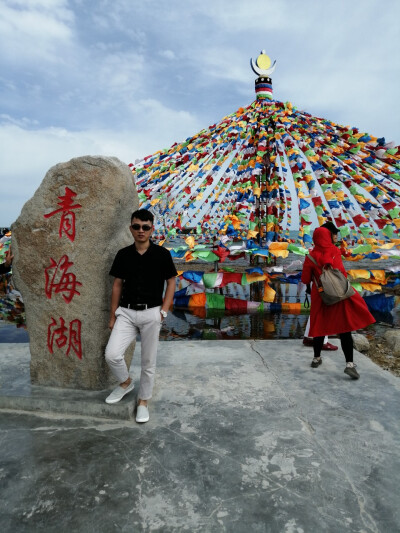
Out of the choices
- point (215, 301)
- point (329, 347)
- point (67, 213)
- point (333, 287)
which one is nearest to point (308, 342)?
point (329, 347)

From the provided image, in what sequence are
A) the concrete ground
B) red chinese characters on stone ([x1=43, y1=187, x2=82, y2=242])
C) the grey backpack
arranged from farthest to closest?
1. the grey backpack
2. red chinese characters on stone ([x1=43, y1=187, x2=82, y2=242])
3. the concrete ground

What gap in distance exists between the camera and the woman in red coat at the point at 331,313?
149 inches

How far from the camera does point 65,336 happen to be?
3.17 m

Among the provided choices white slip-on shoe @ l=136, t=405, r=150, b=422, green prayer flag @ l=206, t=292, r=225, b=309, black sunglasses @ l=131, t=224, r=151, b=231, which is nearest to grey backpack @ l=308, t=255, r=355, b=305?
black sunglasses @ l=131, t=224, r=151, b=231

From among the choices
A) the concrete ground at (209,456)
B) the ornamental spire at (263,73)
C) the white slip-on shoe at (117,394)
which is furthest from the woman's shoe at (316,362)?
the ornamental spire at (263,73)

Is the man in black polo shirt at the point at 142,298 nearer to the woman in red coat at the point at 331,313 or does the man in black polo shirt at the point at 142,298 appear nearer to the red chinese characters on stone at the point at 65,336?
the red chinese characters on stone at the point at 65,336

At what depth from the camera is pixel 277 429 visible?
2.75 meters

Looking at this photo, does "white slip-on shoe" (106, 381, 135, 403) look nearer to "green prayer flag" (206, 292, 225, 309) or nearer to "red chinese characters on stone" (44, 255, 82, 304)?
"red chinese characters on stone" (44, 255, 82, 304)

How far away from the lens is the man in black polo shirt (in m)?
2.84

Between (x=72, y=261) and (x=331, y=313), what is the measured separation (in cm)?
265

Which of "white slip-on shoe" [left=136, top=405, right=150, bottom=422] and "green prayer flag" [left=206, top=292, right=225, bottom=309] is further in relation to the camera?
"green prayer flag" [left=206, top=292, right=225, bottom=309]

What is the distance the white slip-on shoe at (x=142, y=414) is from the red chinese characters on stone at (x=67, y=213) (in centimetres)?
149

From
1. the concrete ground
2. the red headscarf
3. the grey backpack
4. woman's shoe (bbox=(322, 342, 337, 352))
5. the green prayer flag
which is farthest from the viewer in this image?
the green prayer flag

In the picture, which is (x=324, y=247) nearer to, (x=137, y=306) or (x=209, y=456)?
(x=137, y=306)
